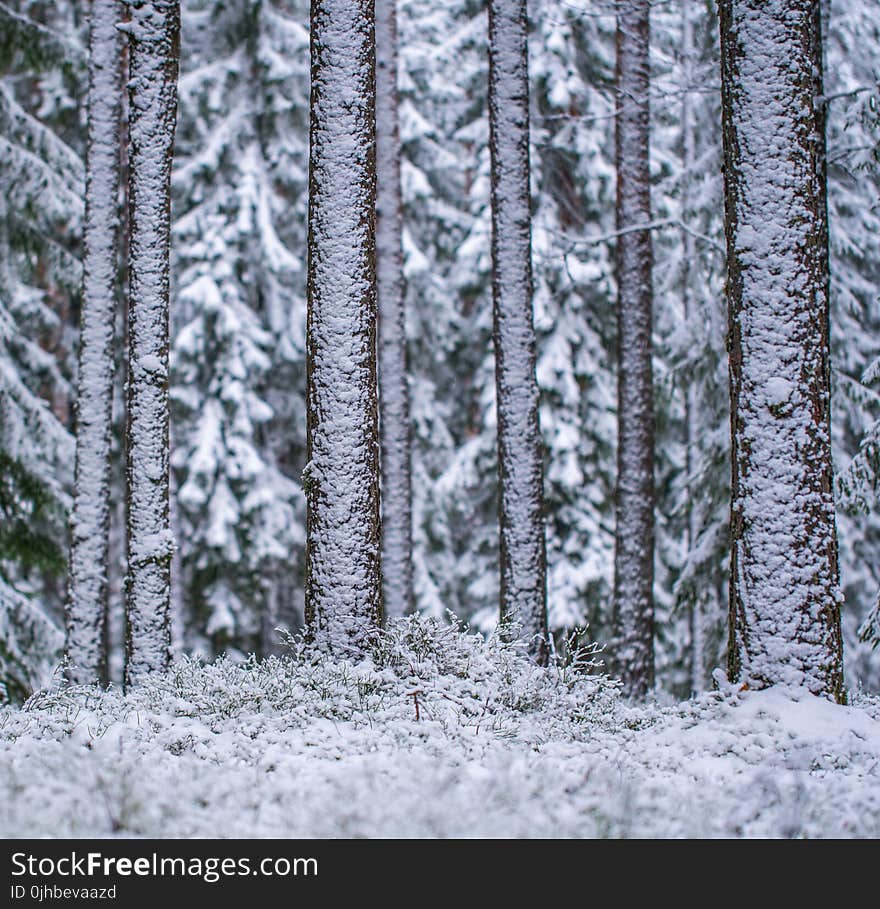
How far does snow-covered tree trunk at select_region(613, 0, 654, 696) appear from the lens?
39.8 ft

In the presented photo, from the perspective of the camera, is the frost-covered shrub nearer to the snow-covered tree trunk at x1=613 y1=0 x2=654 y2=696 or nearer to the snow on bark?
the snow on bark

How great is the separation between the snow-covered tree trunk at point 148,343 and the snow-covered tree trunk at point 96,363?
1.21m

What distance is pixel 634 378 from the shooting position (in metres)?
12.4

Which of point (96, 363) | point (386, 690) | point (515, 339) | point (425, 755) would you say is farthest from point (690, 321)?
point (425, 755)

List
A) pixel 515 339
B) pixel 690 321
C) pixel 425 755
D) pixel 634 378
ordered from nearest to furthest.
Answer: pixel 425 755, pixel 515 339, pixel 634 378, pixel 690 321

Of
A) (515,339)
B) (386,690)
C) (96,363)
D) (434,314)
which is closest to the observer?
(386,690)

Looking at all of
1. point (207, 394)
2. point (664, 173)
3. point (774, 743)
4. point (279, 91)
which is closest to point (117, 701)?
point (774, 743)

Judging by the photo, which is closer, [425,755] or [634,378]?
[425,755]

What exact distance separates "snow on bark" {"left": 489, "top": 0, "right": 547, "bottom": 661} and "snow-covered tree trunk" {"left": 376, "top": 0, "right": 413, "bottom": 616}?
214 centimetres

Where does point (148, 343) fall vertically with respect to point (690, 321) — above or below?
below

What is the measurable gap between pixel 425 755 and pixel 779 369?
4222mm

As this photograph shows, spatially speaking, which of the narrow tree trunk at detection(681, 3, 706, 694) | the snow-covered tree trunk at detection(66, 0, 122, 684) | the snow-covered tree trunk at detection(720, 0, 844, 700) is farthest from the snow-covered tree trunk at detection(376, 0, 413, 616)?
the snow-covered tree trunk at detection(720, 0, 844, 700)

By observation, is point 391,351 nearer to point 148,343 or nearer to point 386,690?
point 148,343

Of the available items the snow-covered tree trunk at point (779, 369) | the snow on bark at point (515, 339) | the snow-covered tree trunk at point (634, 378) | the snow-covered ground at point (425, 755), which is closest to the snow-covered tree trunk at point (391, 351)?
the snow on bark at point (515, 339)
